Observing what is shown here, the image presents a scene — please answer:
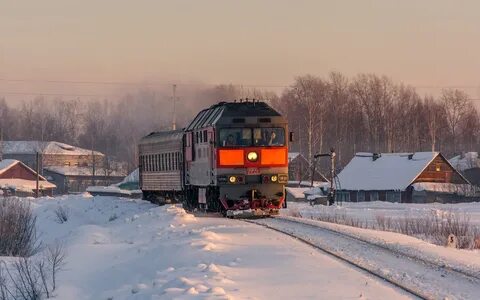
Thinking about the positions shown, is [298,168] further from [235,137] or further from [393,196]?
[235,137]

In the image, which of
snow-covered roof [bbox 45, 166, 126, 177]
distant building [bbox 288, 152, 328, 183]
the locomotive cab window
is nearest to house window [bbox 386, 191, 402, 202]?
distant building [bbox 288, 152, 328, 183]

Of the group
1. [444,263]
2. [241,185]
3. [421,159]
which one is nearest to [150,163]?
[241,185]

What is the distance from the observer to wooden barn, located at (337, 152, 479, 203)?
71.2 metres

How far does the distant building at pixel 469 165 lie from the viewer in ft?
280

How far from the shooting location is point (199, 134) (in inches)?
1086

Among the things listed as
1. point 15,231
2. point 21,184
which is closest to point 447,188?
point 21,184

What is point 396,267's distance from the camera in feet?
45.7

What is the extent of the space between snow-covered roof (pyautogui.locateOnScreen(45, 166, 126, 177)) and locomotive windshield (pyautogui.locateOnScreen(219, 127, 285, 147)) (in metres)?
84.9

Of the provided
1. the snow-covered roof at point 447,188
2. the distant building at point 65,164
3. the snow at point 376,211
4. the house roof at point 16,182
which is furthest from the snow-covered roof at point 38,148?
the snow at point 376,211

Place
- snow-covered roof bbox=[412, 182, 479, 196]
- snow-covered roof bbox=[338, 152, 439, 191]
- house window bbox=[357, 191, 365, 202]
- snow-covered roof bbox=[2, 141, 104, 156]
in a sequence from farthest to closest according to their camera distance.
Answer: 1. snow-covered roof bbox=[2, 141, 104, 156]
2. house window bbox=[357, 191, 365, 202]
3. snow-covered roof bbox=[338, 152, 439, 191]
4. snow-covered roof bbox=[412, 182, 479, 196]

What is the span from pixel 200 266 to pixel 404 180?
6060 cm

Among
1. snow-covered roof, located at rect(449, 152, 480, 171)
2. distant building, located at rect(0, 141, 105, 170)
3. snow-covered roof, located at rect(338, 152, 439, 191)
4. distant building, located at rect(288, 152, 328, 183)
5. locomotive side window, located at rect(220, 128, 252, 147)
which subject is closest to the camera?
locomotive side window, located at rect(220, 128, 252, 147)

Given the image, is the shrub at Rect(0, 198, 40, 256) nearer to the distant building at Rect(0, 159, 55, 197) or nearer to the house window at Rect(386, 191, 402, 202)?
the house window at Rect(386, 191, 402, 202)

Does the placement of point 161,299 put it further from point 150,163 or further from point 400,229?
point 150,163
